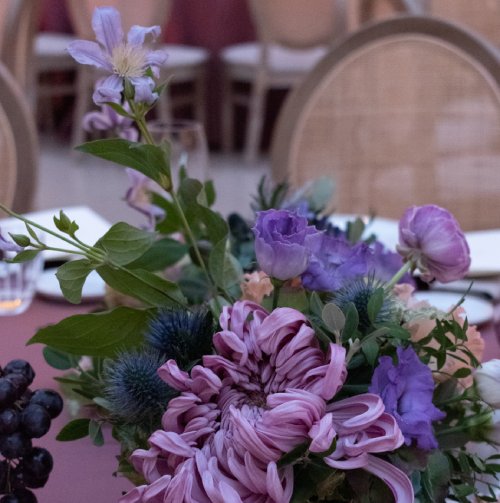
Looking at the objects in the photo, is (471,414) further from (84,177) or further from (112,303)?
(84,177)

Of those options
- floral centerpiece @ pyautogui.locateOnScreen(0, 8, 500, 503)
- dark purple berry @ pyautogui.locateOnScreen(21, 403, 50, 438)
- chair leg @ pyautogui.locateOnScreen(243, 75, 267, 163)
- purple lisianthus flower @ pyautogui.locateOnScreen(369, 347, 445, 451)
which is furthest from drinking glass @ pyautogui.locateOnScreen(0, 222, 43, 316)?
chair leg @ pyautogui.locateOnScreen(243, 75, 267, 163)

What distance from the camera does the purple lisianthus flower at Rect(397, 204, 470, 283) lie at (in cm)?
60

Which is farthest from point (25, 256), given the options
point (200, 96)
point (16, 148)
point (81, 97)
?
point (200, 96)

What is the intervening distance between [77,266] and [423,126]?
1338 millimetres

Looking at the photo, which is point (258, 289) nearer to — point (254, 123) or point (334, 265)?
point (334, 265)

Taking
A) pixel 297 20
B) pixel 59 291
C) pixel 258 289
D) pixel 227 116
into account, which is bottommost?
pixel 227 116

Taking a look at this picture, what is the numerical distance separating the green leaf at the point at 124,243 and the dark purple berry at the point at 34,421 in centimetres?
9

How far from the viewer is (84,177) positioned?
5020 millimetres

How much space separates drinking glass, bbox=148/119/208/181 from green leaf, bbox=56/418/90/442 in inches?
20.3

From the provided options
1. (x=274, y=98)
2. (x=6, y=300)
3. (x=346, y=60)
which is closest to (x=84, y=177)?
(x=274, y=98)

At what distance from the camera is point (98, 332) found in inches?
23.7

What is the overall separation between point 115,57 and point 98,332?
6.4 inches

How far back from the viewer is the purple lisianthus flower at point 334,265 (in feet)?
1.86

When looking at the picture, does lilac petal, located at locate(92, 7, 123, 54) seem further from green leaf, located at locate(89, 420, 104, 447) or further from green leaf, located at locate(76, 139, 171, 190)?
green leaf, located at locate(89, 420, 104, 447)
